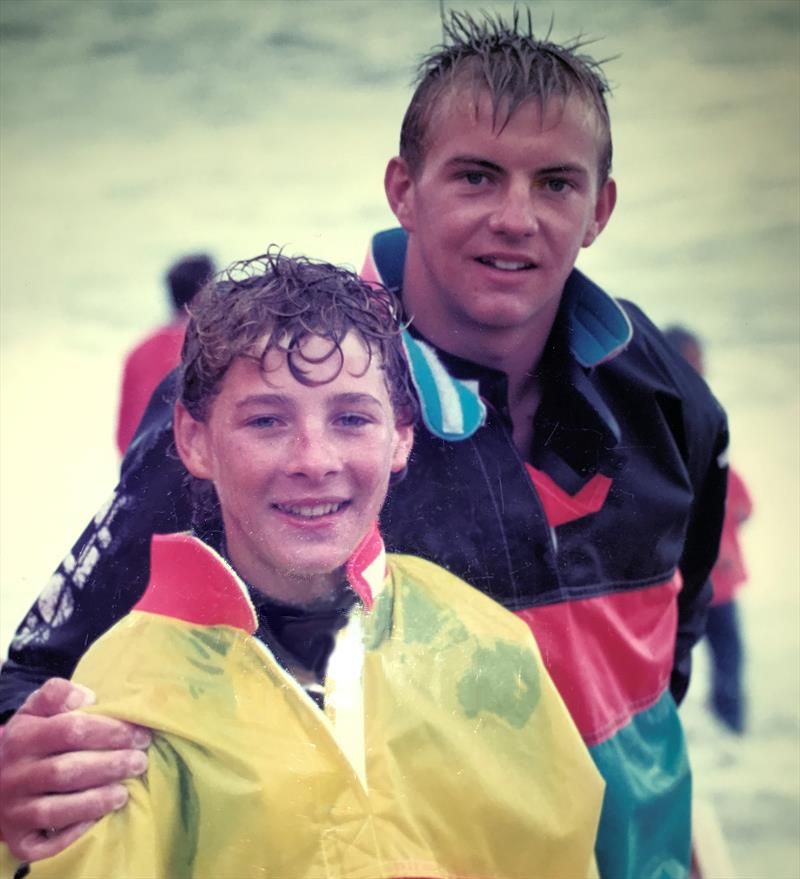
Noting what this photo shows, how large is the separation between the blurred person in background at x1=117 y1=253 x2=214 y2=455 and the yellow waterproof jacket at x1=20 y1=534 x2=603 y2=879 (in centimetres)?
28

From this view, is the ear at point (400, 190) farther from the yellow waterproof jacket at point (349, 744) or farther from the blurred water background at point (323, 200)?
the yellow waterproof jacket at point (349, 744)

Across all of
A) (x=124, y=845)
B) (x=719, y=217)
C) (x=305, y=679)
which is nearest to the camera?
(x=124, y=845)

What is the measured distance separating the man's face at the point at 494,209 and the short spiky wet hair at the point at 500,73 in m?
Result: 0.02

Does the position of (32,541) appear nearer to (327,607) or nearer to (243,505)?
(243,505)

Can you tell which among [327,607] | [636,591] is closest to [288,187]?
[327,607]

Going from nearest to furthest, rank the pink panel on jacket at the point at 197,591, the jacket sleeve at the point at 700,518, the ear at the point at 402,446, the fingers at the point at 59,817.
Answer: the fingers at the point at 59,817
the pink panel on jacket at the point at 197,591
the ear at the point at 402,446
the jacket sleeve at the point at 700,518

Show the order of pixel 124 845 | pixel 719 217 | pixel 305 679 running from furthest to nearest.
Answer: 1. pixel 719 217
2. pixel 305 679
3. pixel 124 845

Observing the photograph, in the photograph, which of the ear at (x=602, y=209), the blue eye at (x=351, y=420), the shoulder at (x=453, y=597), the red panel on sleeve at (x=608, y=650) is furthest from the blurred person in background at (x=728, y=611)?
the blue eye at (x=351, y=420)

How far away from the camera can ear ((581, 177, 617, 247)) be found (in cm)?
231

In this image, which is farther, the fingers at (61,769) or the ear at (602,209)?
the ear at (602,209)

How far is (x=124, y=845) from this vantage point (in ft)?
6.24

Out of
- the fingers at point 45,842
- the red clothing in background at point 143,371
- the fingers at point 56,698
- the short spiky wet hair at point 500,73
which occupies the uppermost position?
the short spiky wet hair at point 500,73

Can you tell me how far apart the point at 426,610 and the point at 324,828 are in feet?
1.43

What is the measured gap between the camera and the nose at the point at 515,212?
2184 mm
